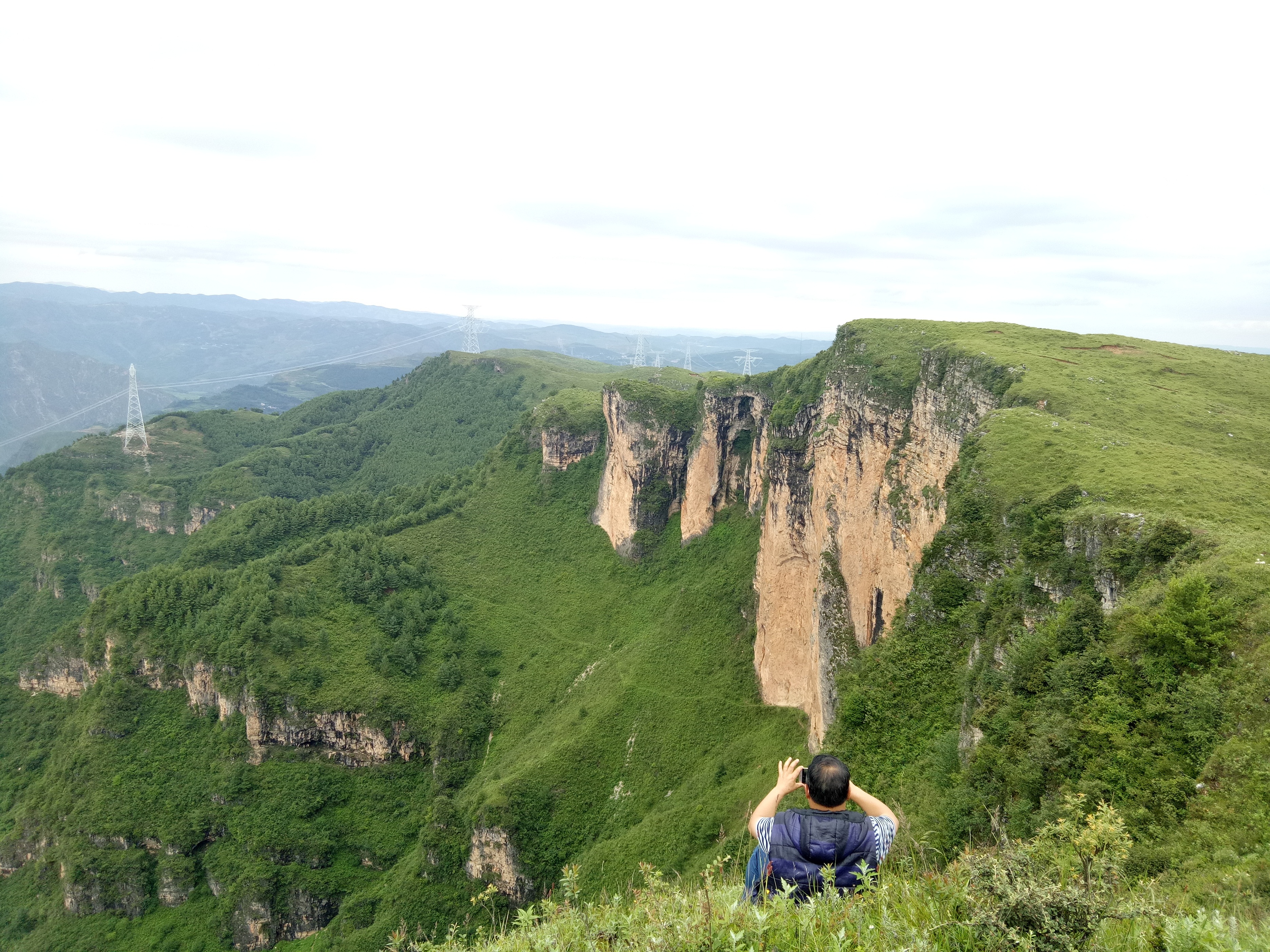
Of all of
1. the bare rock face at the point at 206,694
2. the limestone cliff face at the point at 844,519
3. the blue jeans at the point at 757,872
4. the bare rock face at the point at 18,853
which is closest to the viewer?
the blue jeans at the point at 757,872

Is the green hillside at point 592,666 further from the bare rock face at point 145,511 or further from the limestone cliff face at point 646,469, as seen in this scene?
the limestone cliff face at point 646,469

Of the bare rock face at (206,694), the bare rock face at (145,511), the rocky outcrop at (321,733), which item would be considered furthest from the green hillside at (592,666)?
the bare rock face at (206,694)

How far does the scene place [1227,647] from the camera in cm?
996

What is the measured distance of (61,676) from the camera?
6081 cm

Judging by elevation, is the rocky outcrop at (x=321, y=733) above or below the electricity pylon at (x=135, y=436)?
below

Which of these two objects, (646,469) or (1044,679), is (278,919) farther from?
(1044,679)

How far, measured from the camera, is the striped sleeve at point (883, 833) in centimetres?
615

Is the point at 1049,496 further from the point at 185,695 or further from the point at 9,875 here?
the point at 9,875

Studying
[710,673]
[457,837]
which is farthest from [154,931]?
[710,673]

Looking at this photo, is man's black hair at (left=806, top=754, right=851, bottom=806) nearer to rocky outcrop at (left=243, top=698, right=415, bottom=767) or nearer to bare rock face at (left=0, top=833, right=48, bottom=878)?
rocky outcrop at (left=243, top=698, right=415, bottom=767)

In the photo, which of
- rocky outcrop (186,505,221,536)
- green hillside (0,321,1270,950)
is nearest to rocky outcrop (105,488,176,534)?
green hillside (0,321,1270,950)

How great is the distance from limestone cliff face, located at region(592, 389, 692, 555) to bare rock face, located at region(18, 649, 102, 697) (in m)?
49.0

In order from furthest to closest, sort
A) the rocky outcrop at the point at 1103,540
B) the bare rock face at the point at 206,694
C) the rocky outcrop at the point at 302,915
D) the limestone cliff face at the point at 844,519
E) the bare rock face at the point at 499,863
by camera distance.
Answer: the bare rock face at the point at 206,694, the rocky outcrop at the point at 302,915, the bare rock face at the point at 499,863, the limestone cliff face at the point at 844,519, the rocky outcrop at the point at 1103,540

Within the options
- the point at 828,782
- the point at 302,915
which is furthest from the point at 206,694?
the point at 828,782
